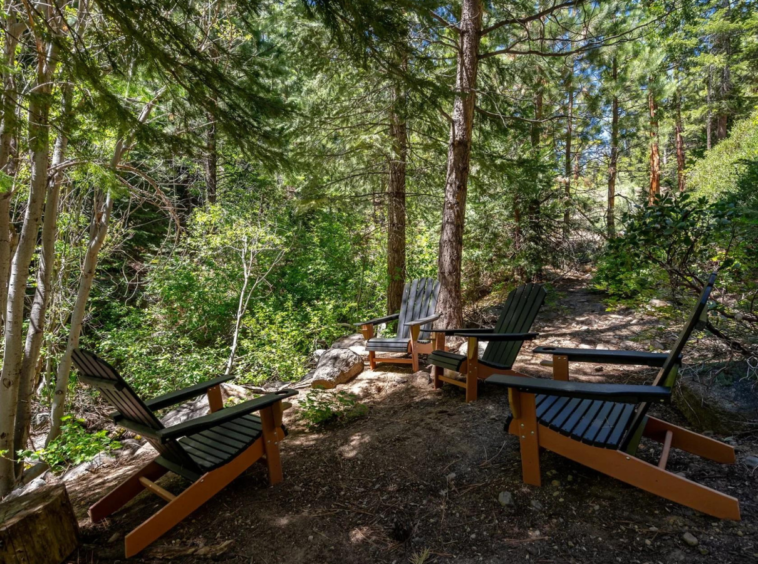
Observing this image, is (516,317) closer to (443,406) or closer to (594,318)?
(443,406)

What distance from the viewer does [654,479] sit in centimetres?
176

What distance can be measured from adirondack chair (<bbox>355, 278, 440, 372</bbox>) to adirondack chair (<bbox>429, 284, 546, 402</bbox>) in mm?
402

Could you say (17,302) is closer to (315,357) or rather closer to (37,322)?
(37,322)

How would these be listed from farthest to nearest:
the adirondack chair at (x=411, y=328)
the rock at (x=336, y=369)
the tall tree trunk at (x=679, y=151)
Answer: the tall tree trunk at (x=679, y=151) → the rock at (x=336, y=369) → the adirondack chair at (x=411, y=328)

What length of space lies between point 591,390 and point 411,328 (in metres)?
2.57

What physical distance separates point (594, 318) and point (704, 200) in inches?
150

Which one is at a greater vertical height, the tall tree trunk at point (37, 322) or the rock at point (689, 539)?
the tall tree trunk at point (37, 322)

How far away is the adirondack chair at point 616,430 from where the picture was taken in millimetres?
1735

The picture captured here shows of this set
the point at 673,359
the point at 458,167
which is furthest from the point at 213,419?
the point at 458,167

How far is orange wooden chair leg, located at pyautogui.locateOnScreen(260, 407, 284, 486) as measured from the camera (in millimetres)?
2348

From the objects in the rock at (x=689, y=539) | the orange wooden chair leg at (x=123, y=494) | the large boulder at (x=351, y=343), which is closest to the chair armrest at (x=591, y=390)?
the rock at (x=689, y=539)

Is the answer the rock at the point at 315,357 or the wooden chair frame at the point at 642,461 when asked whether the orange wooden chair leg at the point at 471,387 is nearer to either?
the wooden chair frame at the point at 642,461

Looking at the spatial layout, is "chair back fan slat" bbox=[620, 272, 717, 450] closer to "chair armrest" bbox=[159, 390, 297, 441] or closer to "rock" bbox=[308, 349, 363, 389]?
"chair armrest" bbox=[159, 390, 297, 441]

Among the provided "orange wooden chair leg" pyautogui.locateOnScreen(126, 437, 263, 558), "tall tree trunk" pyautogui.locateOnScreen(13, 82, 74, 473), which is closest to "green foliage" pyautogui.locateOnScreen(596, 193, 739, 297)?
"orange wooden chair leg" pyautogui.locateOnScreen(126, 437, 263, 558)
